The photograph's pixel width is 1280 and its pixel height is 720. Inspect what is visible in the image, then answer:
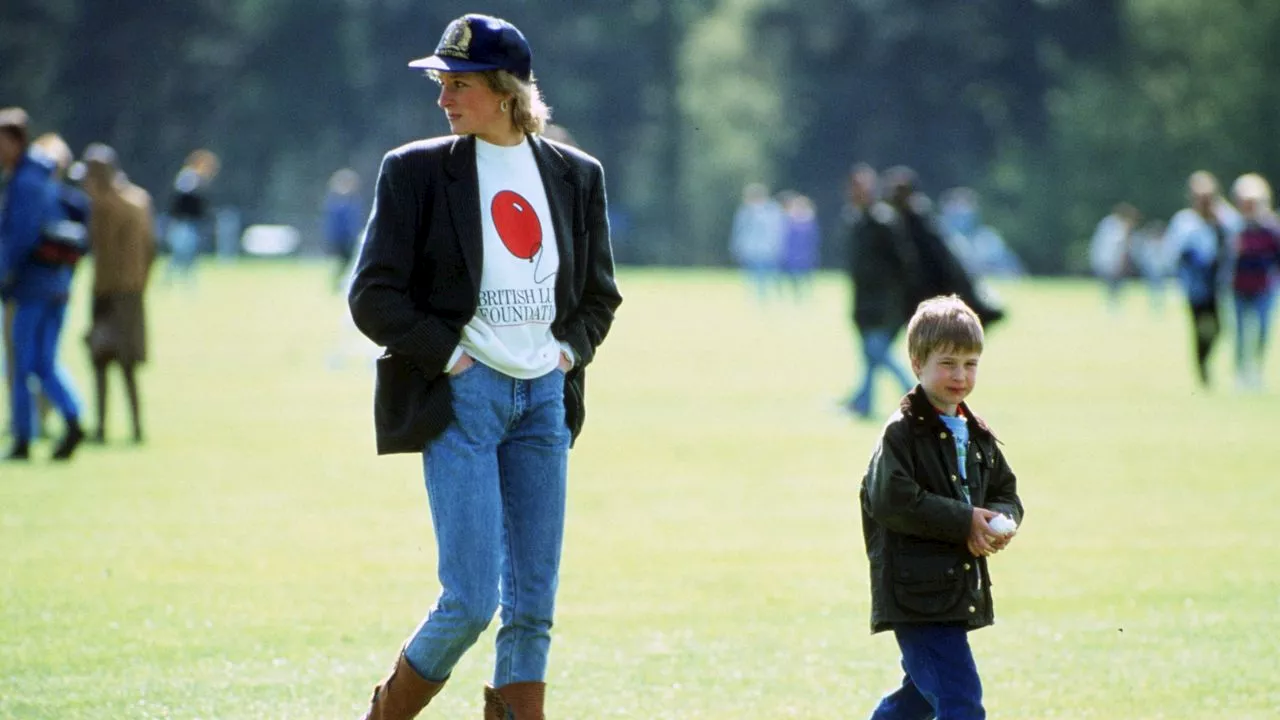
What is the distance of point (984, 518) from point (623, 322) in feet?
93.8

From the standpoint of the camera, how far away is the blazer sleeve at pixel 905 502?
5.18 meters

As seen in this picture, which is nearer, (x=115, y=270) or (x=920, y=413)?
(x=920, y=413)

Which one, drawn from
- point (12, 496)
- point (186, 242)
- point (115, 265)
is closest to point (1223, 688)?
point (12, 496)

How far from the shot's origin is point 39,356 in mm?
13969

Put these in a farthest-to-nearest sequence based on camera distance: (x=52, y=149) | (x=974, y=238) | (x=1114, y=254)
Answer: (x=974, y=238) → (x=1114, y=254) → (x=52, y=149)

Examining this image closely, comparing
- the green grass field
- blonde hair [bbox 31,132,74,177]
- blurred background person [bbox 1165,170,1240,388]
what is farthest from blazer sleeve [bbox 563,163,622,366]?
blurred background person [bbox 1165,170,1240,388]

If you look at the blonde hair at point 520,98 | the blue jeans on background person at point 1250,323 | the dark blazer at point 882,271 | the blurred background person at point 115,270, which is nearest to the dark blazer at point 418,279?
the blonde hair at point 520,98

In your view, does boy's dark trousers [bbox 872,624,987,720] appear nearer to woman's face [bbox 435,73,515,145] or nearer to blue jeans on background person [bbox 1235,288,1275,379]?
woman's face [bbox 435,73,515,145]

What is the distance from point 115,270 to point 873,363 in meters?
6.41

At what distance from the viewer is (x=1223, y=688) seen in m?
6.96

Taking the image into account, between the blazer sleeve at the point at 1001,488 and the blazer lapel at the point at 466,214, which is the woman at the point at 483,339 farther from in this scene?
the blazer sleeve at the point at 1001,488

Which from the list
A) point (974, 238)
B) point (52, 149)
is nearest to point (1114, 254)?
point (974, 238)

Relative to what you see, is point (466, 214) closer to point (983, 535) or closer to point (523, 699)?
point (523, 699)

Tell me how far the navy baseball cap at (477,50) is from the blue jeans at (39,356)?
30.0 feet
